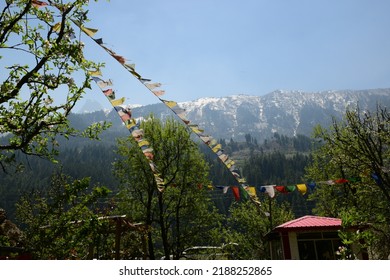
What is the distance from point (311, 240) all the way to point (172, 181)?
479 inches

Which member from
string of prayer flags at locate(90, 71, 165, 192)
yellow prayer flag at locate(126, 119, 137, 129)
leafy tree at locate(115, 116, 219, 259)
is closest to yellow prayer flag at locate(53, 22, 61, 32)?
string of prayer flags at locate(90, 71, 165, 192)

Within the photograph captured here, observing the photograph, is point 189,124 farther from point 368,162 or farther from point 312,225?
point 312,225

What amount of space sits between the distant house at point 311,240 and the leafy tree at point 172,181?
8380 millimetres

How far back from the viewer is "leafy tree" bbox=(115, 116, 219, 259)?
29953 millimetres

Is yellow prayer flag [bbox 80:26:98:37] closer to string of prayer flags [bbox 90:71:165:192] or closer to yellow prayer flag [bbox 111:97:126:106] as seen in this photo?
string of prayer flags [bbox 90:71:165:192]

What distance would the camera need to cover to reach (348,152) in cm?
1923

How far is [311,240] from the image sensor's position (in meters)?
24.1

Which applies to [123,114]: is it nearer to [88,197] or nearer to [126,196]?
[88,197]

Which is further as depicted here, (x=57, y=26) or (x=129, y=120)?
(x=57, y=26)

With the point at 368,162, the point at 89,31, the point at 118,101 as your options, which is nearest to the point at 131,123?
the point at 118,101

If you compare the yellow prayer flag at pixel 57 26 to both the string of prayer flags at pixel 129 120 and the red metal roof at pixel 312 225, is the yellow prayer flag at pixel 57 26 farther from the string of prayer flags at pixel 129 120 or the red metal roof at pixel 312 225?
the red metal roof at pixel 312 225

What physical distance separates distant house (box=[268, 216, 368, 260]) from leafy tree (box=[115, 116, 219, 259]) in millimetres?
8380
